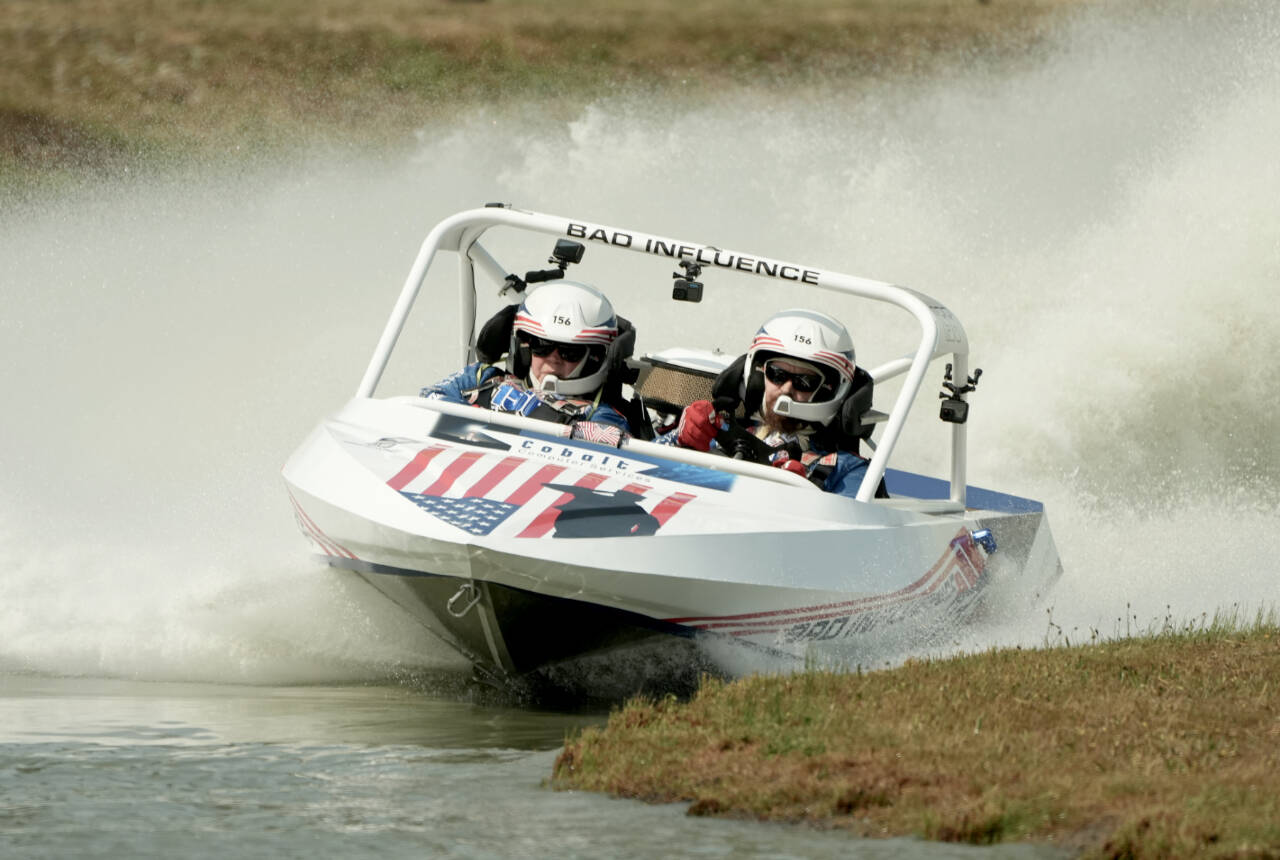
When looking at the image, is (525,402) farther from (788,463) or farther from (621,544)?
(621,544)

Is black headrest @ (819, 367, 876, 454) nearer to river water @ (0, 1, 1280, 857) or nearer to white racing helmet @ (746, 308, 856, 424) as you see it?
white racing helmet @ (746, 308, 856, 424)

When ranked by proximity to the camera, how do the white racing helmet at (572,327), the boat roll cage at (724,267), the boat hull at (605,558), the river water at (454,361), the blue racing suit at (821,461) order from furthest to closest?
the white racing helmet at (572,327)
the blue racing suit at (821,461)
the boat roll cage at (724,267)
the boat hull at (605,558)
the river water at (454,361)

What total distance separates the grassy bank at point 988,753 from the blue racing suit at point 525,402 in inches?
90.4

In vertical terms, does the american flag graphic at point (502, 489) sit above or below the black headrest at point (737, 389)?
below

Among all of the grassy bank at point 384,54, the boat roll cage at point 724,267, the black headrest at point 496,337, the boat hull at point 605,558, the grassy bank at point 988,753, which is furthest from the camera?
the grassy bank at point 384,54

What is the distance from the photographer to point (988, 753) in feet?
24.2

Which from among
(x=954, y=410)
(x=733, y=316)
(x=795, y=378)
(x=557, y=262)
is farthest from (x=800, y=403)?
(x=733, y=316)

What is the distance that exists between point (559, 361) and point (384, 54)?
30.5 meters

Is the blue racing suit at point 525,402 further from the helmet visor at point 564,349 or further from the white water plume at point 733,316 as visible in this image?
the white water plume at point 733,316

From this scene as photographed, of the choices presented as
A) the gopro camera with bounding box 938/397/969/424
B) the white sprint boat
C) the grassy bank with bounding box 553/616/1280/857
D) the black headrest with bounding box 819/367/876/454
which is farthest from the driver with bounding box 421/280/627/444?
the grassy bank with bounding box 553/616/1280/857

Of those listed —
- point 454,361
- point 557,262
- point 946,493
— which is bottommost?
point 454,361

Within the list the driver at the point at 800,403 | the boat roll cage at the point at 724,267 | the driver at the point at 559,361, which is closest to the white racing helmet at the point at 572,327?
the driver at the point at 559,361

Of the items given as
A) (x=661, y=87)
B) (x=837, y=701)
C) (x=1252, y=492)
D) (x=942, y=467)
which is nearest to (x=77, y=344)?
(x=942, y=467)

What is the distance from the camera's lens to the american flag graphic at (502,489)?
29.5 feet
